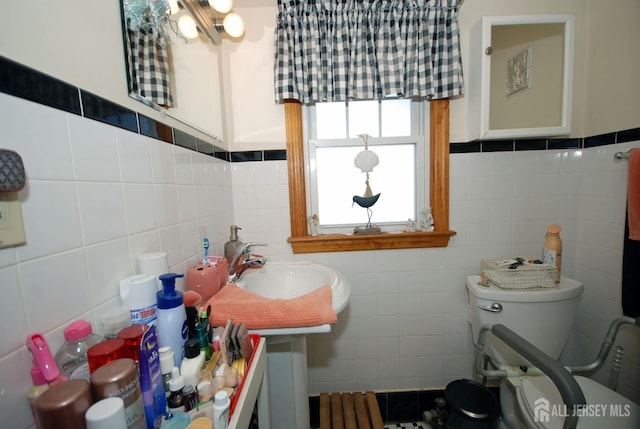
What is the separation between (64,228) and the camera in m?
0.43

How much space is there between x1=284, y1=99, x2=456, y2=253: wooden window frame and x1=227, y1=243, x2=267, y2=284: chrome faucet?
0.70 feet

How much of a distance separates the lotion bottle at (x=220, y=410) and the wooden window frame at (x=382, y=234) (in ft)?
2.85

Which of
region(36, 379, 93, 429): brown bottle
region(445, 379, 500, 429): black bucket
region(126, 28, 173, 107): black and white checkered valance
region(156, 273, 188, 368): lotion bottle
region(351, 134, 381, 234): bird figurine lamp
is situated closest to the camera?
region(36, 379, 93, 429): brown bottle

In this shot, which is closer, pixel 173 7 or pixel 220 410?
pixel 220 410

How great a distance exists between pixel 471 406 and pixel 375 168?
1284mm

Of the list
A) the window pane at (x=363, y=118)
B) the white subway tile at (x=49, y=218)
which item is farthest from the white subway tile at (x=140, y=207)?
the window pane at (x=363, y=118)

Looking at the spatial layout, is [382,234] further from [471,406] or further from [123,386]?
[123,386]

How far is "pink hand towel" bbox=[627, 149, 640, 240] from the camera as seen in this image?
100 cm

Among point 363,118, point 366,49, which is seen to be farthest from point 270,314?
point 366,49

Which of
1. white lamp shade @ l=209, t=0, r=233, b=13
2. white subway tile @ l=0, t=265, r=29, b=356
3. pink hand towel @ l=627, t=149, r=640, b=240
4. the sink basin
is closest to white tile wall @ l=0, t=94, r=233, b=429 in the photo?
white subway tile @ l=0, t=265, r=29, b=356

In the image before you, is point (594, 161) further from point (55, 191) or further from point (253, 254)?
point (55, 191)

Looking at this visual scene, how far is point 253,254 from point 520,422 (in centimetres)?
140

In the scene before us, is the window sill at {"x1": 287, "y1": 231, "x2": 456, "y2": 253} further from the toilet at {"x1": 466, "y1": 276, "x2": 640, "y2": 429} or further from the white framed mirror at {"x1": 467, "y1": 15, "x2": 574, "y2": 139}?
the white framed mirror at {"x1": 467, "y1": 15, "x2": 574, "y2": 139}

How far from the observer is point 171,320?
0.50 metres
